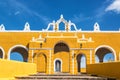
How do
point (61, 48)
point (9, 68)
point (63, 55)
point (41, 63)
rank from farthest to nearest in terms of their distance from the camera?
point (61, 48) → point (63, 55) → point (41, 63) → point (9, 68)

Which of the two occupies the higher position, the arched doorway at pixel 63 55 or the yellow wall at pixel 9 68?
the arched doorway at pixel 63 55

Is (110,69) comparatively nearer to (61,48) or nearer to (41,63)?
(41,63)

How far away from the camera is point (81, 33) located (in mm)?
30125

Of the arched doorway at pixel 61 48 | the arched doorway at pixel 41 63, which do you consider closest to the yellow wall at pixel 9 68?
the arched doorway at pixel 41 63

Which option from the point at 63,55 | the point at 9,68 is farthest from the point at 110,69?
the point at 63,55

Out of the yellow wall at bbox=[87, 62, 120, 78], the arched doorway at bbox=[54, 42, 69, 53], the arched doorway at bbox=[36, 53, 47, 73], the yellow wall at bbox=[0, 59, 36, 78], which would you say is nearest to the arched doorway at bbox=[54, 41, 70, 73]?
the arched doorway at bbox=[54, 42, 69, 53]

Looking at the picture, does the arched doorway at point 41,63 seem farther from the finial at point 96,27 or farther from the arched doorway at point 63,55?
the finial at point 96,27

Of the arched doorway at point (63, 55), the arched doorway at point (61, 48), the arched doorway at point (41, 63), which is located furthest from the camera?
the arched doorway at point (61, 48)

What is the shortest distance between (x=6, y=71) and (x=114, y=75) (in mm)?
4817

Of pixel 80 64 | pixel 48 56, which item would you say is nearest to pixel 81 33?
pixel 80 64

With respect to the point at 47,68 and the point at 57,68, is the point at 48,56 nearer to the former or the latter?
the point at 47,68

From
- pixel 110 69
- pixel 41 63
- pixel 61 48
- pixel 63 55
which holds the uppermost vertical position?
pixel 61 48

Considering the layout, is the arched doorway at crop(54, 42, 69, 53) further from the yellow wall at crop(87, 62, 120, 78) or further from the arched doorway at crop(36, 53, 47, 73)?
the yellow wall at crop(87, 62, 120, 78)

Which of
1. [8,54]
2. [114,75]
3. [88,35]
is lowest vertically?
[114,75]
